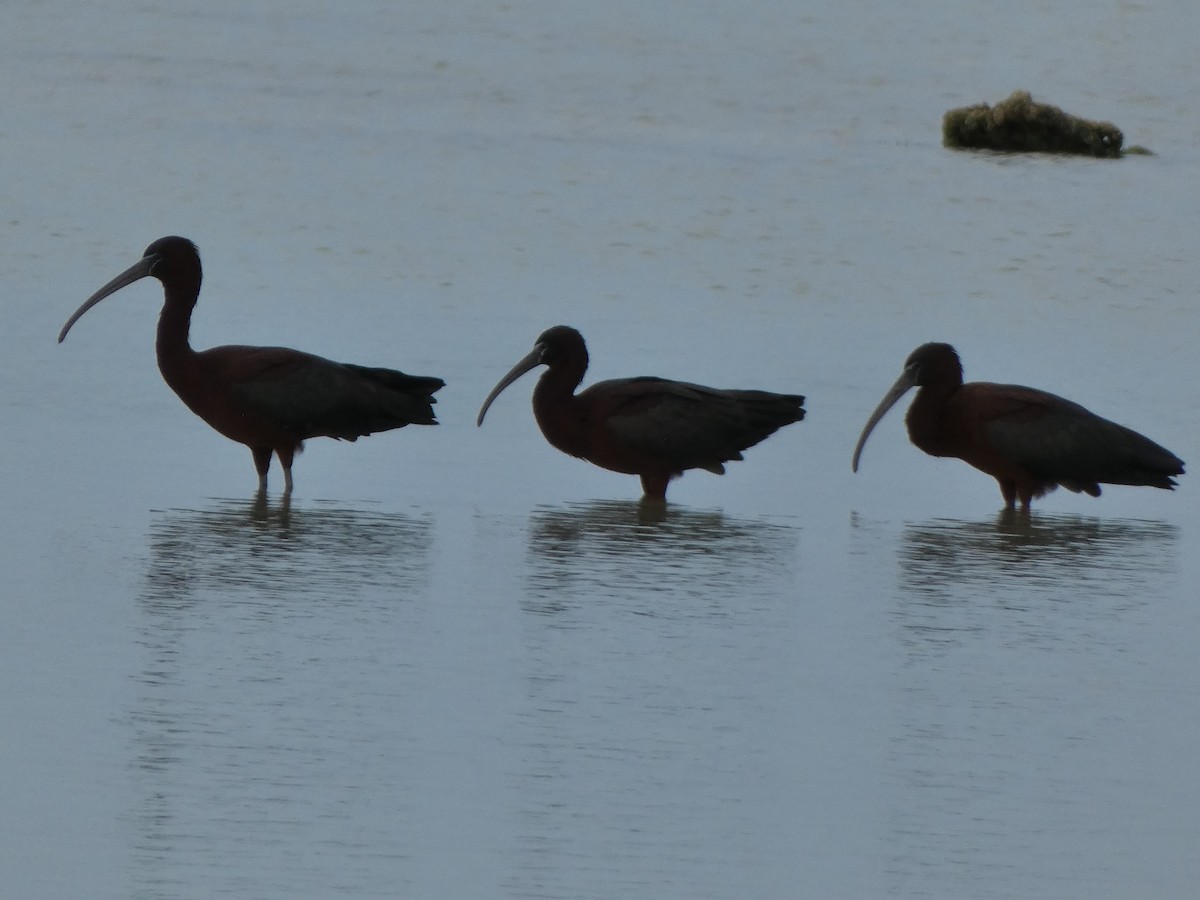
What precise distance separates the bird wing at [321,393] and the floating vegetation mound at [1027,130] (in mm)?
14205

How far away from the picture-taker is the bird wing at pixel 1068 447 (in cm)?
1107

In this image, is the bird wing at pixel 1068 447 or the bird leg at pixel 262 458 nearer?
the bird leg at pixel 262 458

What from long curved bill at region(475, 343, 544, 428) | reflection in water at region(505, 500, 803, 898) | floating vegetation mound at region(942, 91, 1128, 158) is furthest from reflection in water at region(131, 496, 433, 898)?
floating vegetation mound at region(942, 91, 1128, 158)

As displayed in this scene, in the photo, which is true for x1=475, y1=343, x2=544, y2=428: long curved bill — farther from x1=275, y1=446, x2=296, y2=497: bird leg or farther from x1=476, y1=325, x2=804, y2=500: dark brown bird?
x1=275, y1=446, x2=296, y2=497: bird leg

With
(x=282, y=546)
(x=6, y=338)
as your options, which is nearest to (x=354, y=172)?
(x=6, y=338)

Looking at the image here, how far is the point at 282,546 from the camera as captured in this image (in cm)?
926

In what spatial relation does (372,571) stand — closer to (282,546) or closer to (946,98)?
(282,546)

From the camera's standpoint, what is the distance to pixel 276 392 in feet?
35.5

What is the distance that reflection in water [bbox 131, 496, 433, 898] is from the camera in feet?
18.8

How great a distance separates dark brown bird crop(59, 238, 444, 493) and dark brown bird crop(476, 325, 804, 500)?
0.44 meters

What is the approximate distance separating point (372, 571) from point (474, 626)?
0.95m

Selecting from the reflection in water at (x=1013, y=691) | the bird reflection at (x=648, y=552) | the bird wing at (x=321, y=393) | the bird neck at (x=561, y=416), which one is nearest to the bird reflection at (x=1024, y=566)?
the reflection in water at (x=1013, y=691)

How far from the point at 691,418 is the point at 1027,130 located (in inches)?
566

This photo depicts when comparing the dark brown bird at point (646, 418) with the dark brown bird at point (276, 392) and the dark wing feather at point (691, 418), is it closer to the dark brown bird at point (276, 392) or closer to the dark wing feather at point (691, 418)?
the dark wing feather at point (691, 418)
